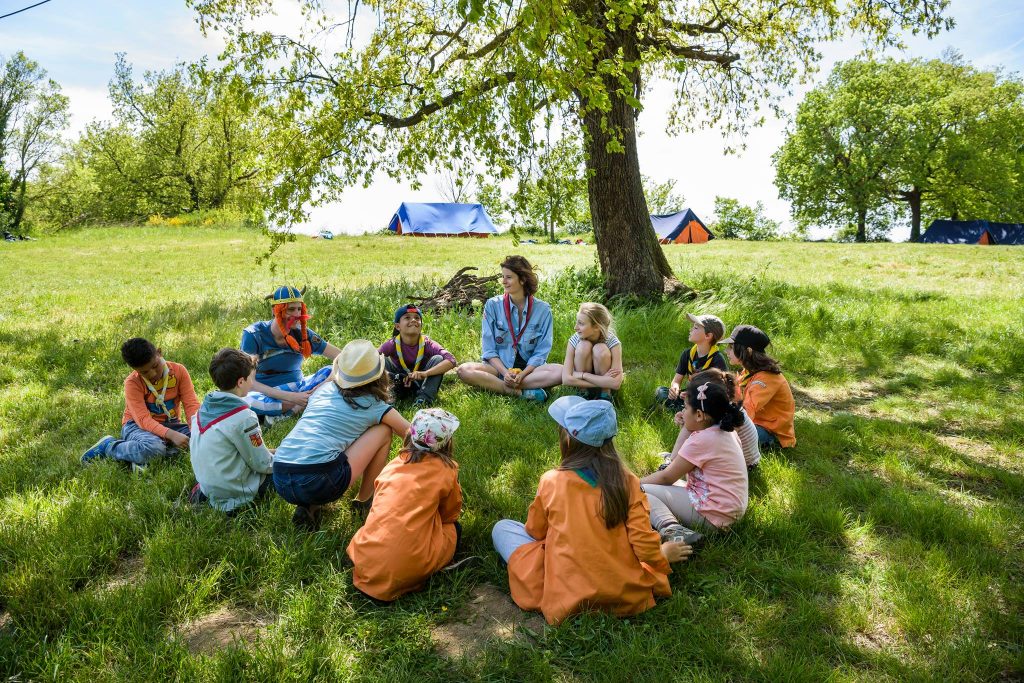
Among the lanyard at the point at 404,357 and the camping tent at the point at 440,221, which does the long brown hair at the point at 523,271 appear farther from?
the camping tent at the point at 440,221

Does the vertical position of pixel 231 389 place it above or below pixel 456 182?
below

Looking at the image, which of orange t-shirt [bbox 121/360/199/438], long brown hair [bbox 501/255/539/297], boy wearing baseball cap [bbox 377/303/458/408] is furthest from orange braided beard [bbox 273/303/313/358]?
long brown hair [bbox 501/255/539/297]

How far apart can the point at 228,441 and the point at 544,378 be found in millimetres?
3085

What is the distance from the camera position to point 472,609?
3.02 meters

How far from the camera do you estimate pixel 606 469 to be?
2.89 m

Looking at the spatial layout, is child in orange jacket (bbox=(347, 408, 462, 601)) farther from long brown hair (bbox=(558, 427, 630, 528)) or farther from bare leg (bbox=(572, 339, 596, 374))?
bare leg (bbox=(572, 339, 596, 374))

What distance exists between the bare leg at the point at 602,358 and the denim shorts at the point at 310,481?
281 cm

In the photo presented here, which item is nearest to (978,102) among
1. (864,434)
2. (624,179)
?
(624,179)

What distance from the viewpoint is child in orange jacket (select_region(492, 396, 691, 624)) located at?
9.23 ft

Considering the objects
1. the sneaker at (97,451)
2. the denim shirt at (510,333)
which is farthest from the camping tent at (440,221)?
the sneaker at (97,451)

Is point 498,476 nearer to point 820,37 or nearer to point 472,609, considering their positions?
point 472,609

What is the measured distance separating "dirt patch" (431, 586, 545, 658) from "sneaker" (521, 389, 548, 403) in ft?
9.12

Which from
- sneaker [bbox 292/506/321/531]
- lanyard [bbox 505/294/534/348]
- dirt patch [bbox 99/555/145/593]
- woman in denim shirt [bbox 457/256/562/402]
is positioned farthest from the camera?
lanyard [bbox 505/294/534/348]

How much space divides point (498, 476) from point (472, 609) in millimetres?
1330
